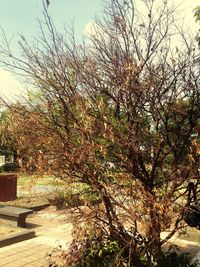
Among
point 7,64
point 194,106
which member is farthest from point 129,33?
point 7,64

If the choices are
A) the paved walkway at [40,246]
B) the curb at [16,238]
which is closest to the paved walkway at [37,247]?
the paved walkway at [40,246]

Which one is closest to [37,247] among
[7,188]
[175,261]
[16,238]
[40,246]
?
[40,246]

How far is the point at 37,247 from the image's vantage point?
823 cm

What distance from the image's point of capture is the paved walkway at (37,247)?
708cm

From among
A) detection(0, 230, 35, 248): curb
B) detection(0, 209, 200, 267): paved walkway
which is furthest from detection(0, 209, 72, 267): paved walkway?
detection(0, 230, 35, 248): curb

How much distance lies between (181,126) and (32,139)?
2.10 m

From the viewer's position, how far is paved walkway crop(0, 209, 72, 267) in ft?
23.2

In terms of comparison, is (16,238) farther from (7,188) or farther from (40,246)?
(7,188)

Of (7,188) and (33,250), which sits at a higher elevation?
(7,188)

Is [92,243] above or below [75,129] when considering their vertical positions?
below

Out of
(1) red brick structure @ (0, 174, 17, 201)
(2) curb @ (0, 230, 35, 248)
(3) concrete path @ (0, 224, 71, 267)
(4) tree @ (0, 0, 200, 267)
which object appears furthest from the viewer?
(1) red brick structure @ (0, 174, 17, 201)

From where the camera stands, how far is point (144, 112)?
16.7 feet

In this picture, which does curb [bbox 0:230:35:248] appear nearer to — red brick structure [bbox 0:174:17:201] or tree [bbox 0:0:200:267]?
tree [bbox 0:0:200:267]

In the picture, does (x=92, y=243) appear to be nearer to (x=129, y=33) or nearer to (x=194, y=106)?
(x=194, y=106)
